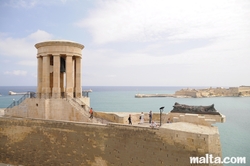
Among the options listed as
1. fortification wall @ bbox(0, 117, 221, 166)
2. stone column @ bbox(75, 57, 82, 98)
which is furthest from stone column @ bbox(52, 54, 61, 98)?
fortification wall @ bbox(0, 117, 221, 166)

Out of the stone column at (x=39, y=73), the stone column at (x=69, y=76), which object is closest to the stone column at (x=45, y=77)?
the stone column at (x=39, y=73)

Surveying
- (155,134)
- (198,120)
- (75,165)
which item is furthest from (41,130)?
(198,120)

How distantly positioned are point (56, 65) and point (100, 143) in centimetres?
679

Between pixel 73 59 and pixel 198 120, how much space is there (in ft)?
34.2

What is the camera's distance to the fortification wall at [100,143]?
26.2ft

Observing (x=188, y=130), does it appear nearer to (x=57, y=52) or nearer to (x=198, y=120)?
(x=198, y=120)

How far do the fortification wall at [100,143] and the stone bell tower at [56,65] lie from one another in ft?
9.29

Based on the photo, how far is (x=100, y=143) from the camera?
983 cm

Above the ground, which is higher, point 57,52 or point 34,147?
point 57,52

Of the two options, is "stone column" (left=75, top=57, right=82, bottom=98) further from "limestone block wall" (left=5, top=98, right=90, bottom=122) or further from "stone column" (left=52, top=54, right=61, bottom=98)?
"limestone block wall" (left=5, top=98, right=90, bottom=122)

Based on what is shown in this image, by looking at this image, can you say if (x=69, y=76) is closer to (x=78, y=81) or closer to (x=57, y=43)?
(x=78, y=81)

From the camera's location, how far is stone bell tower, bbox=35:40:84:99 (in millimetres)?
13578

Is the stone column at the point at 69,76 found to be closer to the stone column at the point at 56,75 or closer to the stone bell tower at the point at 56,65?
the stone bell tower at the point at 56,65

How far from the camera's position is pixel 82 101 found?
46.3ft
